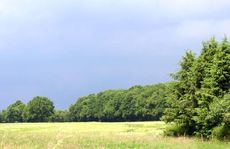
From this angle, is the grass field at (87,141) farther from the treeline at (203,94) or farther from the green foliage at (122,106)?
the green foliage at (122,106)

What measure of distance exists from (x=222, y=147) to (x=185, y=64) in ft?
44.4

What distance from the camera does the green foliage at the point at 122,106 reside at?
125750mm

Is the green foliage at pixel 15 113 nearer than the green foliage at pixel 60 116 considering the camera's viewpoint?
Yes

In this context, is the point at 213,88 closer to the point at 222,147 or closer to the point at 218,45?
the point at 218,45

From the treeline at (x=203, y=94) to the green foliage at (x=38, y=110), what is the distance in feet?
364

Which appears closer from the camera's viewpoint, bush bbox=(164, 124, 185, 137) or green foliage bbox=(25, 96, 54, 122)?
bush bbox=(164, 124, 185, 137)

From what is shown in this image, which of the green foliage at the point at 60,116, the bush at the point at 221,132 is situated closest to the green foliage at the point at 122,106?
the green foliage at the point at 60,116

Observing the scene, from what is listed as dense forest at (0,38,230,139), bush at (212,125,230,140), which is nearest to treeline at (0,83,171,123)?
dense forest at (0,38,230,139)

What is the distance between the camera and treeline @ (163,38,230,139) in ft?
111

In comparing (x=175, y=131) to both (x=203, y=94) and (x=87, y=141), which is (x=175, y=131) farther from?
(x=87, y=141)

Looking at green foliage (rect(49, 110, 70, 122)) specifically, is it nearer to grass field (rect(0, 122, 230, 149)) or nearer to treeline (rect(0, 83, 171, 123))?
treeline (rect(0, 83, 171, 123))

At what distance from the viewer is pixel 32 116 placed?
146m

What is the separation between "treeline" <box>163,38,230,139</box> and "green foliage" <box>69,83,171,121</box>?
8195cm

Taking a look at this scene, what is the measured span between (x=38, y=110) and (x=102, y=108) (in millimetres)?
20826
